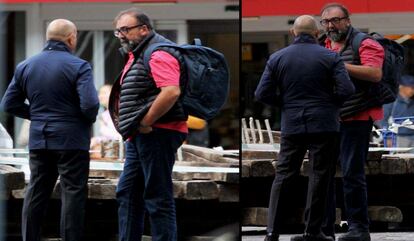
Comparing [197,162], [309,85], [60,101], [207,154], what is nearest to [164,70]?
[60,101]

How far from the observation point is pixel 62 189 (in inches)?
292

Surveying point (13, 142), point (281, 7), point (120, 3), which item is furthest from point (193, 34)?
point (13, 142)

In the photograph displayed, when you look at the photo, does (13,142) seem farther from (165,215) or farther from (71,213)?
(165,215)

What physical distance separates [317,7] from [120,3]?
2.68 meters

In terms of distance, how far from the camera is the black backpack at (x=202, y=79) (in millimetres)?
6945

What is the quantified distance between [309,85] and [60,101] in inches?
68.7

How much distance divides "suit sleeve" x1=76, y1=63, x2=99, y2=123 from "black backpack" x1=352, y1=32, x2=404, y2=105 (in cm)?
195

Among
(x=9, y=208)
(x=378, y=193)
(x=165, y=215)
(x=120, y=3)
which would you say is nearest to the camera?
(x=165, y=215)

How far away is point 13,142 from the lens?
952cm

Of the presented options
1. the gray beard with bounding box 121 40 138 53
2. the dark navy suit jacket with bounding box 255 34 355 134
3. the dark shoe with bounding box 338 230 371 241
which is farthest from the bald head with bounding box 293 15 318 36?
the dark shoe with bounding box 338 230 371 241

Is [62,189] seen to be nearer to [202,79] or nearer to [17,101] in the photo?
[17,101]

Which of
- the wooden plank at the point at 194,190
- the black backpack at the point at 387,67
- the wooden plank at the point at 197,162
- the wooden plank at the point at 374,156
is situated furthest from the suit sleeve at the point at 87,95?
the wooden plank at the point at 374,156

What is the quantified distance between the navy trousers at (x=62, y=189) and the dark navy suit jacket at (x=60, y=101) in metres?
0.09

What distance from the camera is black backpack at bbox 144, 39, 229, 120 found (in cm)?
695
